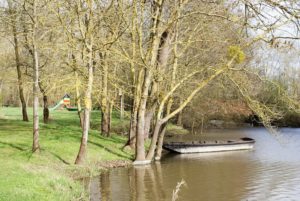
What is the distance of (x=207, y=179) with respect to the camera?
19.1 m

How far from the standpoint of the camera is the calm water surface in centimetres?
1552

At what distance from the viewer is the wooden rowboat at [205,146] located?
28.3 m

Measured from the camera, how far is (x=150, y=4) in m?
22.1

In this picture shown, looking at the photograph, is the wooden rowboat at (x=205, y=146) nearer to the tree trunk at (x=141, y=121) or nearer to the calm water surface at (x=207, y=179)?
the calm water surface at (x=207, y=179)

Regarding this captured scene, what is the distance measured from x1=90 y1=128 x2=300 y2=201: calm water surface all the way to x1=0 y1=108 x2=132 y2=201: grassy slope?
1264mm

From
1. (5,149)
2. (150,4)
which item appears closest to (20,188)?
(5,149)

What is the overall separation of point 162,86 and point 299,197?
36.0 ft

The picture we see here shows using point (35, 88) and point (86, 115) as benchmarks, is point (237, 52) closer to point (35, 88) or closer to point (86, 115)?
point (86, 115)

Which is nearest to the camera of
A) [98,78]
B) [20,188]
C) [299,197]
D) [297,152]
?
[20,188]

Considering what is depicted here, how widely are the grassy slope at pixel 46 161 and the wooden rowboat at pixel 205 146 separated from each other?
344cm

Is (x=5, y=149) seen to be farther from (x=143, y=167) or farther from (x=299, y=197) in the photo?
(x=299, y=197)

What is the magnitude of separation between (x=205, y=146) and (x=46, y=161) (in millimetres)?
13585

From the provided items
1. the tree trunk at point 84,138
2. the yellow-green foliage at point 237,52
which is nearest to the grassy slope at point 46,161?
the tree trunk at point 84,138

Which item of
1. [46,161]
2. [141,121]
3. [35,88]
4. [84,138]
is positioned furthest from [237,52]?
[46,161]
